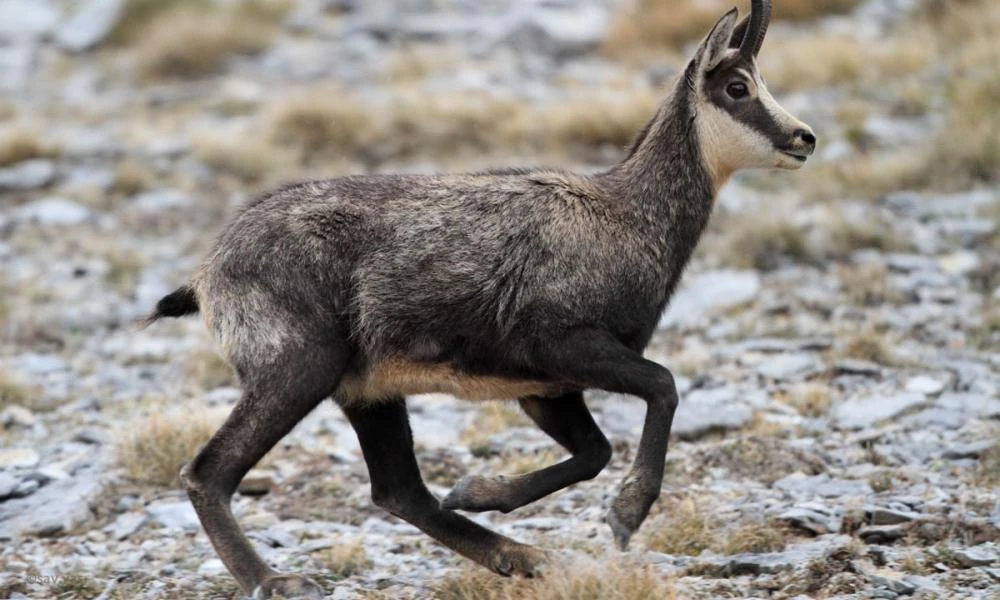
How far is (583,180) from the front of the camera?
6.49 metres

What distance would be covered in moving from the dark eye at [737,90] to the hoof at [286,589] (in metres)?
2.71

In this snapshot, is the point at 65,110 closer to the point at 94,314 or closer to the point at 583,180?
the point at 94,314

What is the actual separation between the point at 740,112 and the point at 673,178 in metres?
0.40

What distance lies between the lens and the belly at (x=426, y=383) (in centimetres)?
604

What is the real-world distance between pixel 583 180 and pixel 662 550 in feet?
5.40

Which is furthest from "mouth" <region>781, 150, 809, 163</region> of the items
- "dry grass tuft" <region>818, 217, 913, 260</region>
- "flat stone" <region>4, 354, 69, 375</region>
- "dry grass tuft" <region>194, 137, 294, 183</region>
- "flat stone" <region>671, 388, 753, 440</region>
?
"dry grass tuft" <region>194, 137, 294, 183</region>

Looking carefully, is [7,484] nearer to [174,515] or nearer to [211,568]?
[174,515]

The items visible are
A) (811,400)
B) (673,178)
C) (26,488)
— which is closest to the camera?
(673,178)

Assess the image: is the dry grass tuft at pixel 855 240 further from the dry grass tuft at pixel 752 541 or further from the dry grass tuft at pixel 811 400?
the dry grass tuft at pixel 752 541

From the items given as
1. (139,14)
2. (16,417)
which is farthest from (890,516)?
(139,14)

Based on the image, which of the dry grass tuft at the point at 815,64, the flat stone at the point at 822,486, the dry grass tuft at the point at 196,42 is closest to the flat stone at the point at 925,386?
the flat stone at the point at 822,486

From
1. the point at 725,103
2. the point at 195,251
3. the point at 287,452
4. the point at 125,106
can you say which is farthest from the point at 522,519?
the point at 125,106

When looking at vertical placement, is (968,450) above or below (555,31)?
below

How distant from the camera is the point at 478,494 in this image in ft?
20.0
